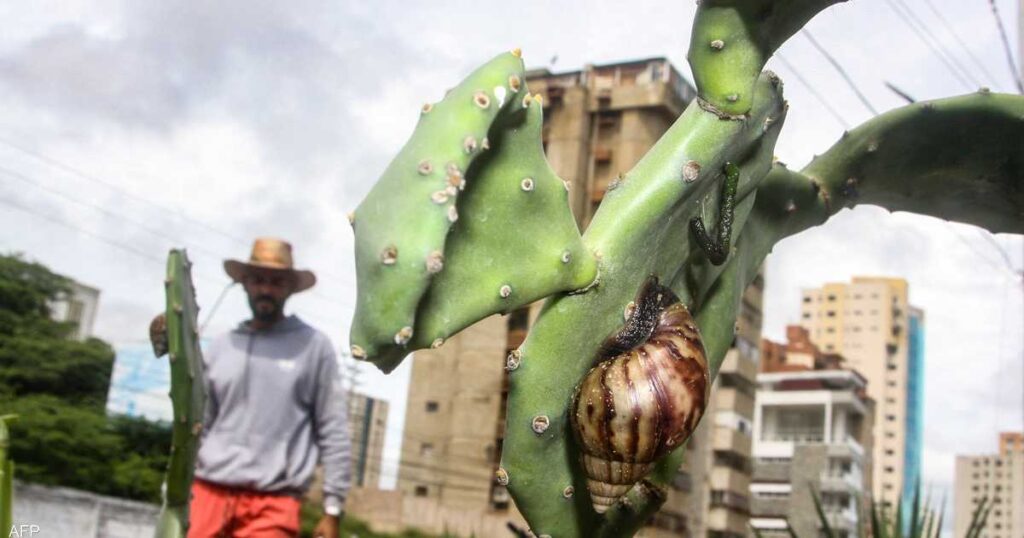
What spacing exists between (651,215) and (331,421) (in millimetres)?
1965

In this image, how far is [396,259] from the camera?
1.20 meters

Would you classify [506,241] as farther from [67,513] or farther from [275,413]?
[67,513]

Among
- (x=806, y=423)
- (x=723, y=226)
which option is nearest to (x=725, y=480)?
(x=806, y=423)

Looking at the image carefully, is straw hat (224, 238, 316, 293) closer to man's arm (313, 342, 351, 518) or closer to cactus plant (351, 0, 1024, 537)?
man's arm (313, 342, 351, 518)

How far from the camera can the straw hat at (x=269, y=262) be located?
3.30 meters

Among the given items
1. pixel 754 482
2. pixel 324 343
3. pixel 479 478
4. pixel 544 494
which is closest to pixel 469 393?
pixel 479 478

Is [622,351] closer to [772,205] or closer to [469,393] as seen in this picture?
[772,205]

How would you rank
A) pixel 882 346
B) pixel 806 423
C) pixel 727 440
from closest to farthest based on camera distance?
pixel 727 440, pixel 806 423, pixel 882 346

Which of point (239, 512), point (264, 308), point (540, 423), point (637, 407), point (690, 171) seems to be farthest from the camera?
point (264, 308)

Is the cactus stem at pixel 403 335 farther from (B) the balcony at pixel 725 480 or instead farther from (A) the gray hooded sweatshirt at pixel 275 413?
(B) the balcony at pixel 725 480

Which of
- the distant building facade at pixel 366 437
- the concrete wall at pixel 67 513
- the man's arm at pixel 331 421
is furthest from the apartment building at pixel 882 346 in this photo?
the man's arm at pixel 331 421

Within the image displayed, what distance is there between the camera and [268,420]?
3160mm

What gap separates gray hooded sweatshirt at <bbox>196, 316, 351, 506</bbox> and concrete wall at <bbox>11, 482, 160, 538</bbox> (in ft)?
25.7

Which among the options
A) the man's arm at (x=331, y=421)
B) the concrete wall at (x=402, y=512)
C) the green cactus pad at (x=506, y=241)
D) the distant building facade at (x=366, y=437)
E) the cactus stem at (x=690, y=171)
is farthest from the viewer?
the distant building facade at (x=366, y=437)
